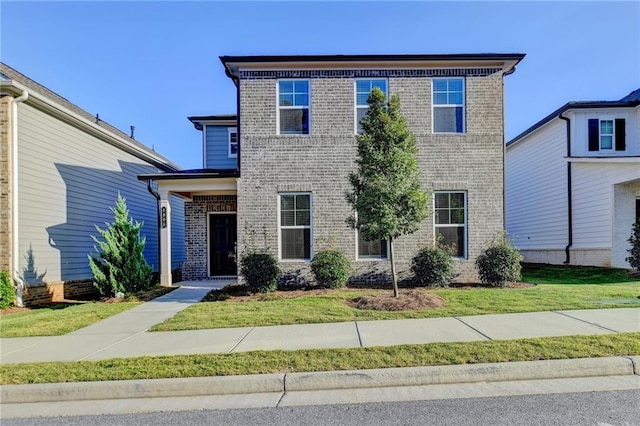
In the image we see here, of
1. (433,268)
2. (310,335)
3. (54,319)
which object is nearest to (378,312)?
(310,335)

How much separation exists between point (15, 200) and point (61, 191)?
5.66 ft

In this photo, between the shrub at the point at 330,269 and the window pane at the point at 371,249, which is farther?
the window pane at the point at 371,249

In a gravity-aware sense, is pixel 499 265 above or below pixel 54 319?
above

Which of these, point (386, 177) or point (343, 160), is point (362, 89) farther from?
point (386, 177)

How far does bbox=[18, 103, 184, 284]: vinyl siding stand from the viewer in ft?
33.8

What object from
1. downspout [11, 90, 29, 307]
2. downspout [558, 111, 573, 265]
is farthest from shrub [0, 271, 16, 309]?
downspout [558, 111, 573, 265]

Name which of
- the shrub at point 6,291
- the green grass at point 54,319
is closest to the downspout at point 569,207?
the green grass at point 54,319

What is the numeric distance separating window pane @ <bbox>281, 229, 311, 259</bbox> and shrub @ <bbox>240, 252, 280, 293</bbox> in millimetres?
977

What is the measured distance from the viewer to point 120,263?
35.6 ft

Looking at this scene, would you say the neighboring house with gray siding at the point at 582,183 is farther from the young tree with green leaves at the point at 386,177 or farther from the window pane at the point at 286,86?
the window pane at the point at 286,86

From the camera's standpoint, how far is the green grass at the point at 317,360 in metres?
4.65

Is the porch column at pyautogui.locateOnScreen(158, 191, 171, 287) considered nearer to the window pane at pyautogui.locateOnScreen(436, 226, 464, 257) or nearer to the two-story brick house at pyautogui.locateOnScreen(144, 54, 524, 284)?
the two-story brick house at pyautogui.locateOnScreen(144, 54, 524, 284)

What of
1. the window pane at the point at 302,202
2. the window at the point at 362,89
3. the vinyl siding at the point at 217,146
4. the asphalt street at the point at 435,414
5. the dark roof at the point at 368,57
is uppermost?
the dark roof at the point at 368,57

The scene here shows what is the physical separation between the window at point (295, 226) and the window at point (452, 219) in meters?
3.65
